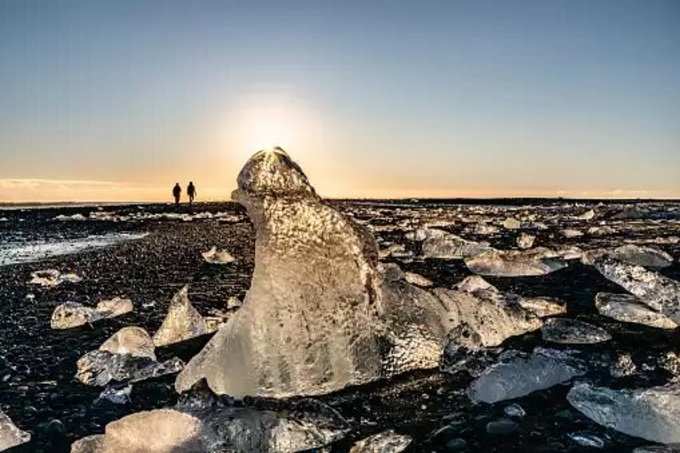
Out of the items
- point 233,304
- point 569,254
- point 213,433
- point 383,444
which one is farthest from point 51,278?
point 569,254

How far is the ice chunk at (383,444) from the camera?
1998 millimetres

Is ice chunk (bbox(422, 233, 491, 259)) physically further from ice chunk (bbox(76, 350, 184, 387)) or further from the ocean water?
the ocean water

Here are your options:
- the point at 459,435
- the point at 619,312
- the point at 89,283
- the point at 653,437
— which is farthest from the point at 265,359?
the point at 89,283

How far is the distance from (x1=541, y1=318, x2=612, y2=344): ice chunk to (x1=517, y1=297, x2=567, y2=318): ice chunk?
704mm

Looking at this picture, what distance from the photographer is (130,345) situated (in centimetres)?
322

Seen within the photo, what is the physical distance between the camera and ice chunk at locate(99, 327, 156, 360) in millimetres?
3193

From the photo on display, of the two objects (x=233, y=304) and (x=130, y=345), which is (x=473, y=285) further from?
(x=130, y=345)

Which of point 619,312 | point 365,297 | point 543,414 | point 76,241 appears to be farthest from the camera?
point 76,241

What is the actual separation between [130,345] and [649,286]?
3.72m

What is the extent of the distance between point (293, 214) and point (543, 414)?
5.28 ft

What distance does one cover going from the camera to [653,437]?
6.64ft

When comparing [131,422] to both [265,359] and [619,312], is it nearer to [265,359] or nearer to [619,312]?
[265,359]

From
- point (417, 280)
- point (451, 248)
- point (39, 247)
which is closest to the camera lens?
point (417, 280)

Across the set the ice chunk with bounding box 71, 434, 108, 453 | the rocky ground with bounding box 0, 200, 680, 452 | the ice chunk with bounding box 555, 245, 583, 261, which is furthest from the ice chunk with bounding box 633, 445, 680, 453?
the ice chunk with bounding box 555, 245, 583, 261
